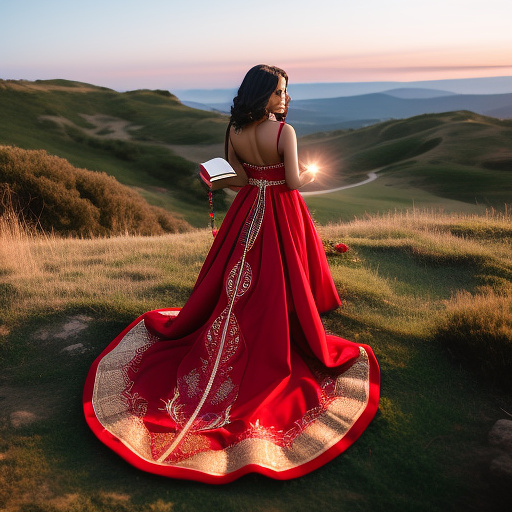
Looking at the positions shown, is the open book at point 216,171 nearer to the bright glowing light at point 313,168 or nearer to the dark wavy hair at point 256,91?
the dark wavy hair at point 256,91

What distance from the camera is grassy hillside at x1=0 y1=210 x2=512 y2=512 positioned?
3.68m

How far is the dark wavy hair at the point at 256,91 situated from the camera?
4457mm

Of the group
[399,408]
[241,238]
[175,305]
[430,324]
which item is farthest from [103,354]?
[430,324]

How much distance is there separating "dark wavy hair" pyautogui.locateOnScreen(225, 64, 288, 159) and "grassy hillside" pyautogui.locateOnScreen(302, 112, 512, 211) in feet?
92.4

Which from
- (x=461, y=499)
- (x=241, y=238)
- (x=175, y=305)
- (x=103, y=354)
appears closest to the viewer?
(x=461, y=499)

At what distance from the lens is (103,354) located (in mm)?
5473

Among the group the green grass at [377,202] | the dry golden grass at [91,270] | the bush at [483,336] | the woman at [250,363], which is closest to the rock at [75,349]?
the woman at [250,363]

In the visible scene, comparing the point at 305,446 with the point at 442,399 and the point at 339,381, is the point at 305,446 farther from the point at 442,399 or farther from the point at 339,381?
the point at 442,399

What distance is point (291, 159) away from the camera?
465 centimetres

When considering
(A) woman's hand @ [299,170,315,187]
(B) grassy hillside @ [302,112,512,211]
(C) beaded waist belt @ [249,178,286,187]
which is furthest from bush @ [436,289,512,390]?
(B) grassy hillside @ [302,112,512,211]

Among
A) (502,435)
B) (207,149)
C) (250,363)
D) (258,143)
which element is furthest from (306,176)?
(207,149)

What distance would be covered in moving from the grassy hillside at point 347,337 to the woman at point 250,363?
0.57 ft

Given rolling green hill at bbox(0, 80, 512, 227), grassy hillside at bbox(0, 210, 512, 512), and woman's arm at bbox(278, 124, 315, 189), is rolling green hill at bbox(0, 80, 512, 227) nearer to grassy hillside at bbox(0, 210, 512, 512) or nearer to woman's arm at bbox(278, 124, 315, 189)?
grassy hillside at bbox(0, 210, 512, 512)

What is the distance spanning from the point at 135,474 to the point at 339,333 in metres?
3.17
